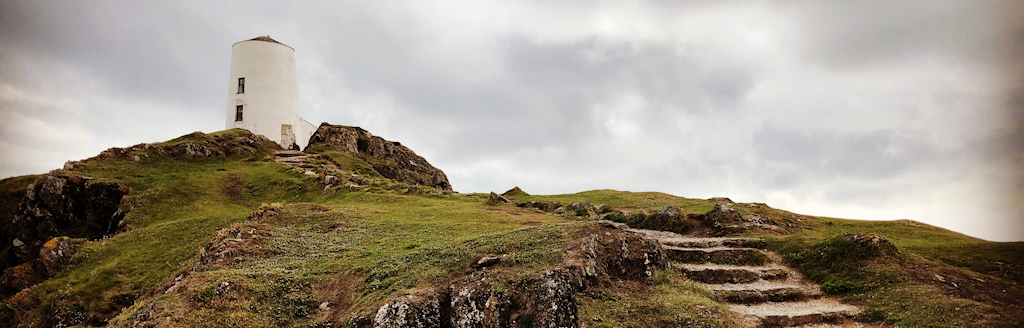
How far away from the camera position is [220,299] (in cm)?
1706

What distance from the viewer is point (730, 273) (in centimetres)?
2214

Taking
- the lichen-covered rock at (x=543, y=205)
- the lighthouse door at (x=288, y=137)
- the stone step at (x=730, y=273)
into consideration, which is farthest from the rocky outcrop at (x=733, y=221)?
the lighthouse door at (x=288, y=137)

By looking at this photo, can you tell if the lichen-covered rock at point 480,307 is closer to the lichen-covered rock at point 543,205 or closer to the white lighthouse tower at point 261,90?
the lichen-covered rock at point 543,205

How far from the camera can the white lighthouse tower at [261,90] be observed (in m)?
70.4

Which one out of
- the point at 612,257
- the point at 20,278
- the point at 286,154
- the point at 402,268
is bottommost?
the point at 20,278

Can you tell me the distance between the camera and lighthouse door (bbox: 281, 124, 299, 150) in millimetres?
72750

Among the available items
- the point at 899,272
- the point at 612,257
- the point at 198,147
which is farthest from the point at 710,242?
the point at 198,147

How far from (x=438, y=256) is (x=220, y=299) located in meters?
7.84

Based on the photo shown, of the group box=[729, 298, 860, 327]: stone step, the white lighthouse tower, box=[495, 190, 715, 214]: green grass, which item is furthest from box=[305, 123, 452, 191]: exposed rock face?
box=[729, 298, 860, 327]: stone step

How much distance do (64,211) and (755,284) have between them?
50340mm

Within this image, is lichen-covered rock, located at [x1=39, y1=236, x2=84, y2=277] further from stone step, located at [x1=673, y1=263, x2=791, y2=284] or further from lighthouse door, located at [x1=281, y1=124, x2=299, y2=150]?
lighthouse door, located at [x1=281, y1=124, x2=299, y2=150]

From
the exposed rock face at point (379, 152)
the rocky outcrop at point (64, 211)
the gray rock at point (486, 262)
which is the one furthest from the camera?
the exposed rock face at point (379, 152)

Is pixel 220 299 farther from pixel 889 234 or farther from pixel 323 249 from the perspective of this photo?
pixel 889 234

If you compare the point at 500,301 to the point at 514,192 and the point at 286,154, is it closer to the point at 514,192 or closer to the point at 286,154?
the point at 514,192
